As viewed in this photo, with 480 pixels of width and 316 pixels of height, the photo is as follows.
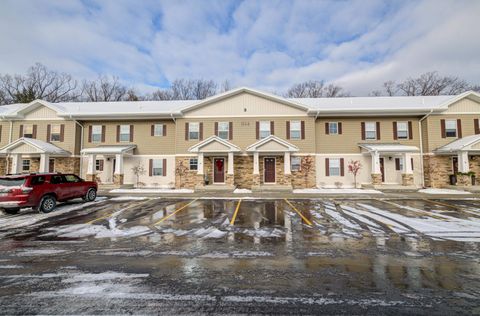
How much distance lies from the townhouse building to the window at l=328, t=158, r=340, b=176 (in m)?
0.09

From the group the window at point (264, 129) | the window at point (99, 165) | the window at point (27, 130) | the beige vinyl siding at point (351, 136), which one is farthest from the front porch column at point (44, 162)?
the beige vinyl siding at point (351, 136)

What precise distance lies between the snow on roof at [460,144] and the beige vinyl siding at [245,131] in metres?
10.2

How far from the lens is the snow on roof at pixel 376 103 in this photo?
773 inches

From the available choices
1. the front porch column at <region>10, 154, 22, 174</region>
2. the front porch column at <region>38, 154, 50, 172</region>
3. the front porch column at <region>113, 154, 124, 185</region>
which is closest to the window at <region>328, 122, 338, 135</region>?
the front porch column at <region>113, 154, 124, 185</region>

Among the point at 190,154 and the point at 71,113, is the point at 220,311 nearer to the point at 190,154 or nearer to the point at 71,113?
the point at 190,154

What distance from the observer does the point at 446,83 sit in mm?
37938

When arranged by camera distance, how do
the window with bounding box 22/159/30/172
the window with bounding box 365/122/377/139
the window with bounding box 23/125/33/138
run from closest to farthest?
the window with bounding box 365/122/377/139 → the window with bounding box 22/159/30/172 → the window with bounding box 23/125/33/138

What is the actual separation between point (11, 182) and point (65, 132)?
1436 cm

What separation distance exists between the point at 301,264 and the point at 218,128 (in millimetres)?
16909

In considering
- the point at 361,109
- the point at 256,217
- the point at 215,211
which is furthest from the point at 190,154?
the point at 361,109

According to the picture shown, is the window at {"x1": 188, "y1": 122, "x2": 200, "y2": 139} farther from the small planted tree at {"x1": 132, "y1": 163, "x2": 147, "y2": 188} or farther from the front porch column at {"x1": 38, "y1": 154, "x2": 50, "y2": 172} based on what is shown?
the front porch column at {"x1": 38, "y1": 154, "x2": 50, "y2": 172}

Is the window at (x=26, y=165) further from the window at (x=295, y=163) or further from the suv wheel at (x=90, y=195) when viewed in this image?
the window at (x=295, y=163)

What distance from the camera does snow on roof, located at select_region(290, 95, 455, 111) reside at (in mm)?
19625

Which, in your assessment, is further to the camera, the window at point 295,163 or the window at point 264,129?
the window at point 264,129
